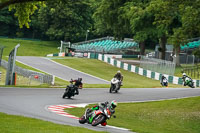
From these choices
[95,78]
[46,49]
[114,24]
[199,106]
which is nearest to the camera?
[199,106]

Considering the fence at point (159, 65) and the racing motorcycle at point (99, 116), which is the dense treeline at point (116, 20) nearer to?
the fence at point (159, 65)

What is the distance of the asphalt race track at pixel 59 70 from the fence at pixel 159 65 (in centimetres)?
678

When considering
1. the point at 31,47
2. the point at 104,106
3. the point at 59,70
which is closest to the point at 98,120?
the point at 104,106

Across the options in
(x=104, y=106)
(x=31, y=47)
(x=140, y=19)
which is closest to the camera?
(x=104, y=106)

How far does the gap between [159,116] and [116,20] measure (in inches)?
1431

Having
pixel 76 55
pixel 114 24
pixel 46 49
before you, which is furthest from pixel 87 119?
pixel 46 49

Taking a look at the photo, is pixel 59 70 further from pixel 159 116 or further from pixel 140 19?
pixel 159 116

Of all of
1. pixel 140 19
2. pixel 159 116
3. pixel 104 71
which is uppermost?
pixel 140 19

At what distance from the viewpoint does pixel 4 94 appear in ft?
79.4

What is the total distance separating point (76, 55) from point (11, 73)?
32.7m

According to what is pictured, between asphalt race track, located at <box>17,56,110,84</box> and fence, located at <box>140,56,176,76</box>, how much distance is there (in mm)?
6782

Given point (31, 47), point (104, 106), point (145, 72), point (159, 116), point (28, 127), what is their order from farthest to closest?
point (31, 47) < point (145, 72) < point (159, 116) < point (104, 106) < point (28, 127)

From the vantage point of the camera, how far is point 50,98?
24.4m

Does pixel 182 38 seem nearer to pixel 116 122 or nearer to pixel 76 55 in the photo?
pixel 116 122
